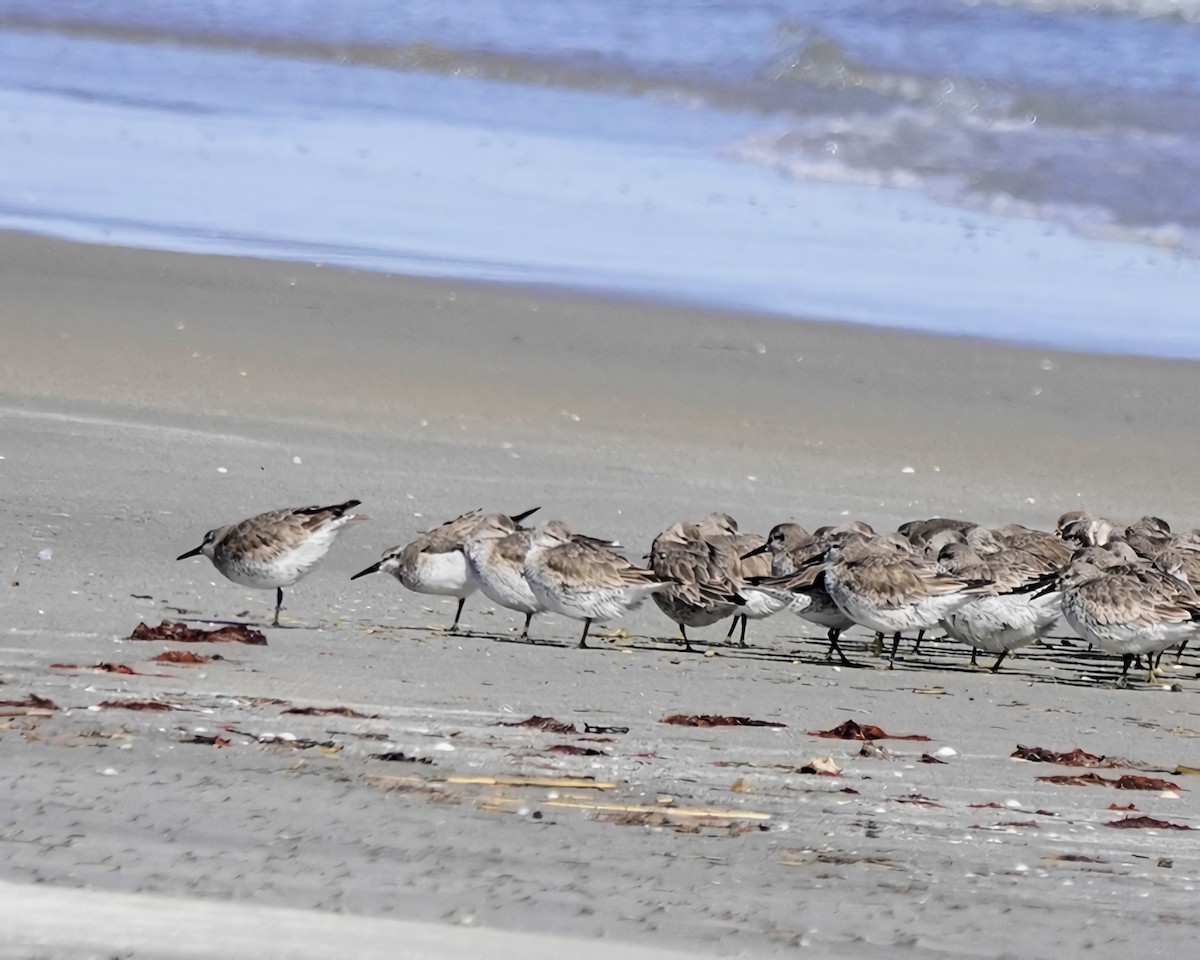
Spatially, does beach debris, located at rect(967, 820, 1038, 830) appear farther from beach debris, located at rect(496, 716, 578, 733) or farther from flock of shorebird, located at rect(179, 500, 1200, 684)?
flock of shorebird, located at rect(179, 500, 1200, 684)

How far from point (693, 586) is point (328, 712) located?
2.95 metres

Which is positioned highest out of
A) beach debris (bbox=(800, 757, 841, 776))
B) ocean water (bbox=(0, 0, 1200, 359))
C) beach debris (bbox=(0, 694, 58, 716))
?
ocean water (bbox=(0, 0, 1200, 359))

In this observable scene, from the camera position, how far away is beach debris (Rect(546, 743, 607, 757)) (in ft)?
21.2

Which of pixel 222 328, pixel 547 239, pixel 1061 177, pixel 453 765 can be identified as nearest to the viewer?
pixel 453 765

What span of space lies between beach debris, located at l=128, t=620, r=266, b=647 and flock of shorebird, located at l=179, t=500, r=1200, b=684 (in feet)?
2.18

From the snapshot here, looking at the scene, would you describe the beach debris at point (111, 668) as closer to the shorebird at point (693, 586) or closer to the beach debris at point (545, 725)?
the beach debris at point (545, 725)

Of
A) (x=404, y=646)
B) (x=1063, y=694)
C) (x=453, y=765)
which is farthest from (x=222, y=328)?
(x=453, y=765)

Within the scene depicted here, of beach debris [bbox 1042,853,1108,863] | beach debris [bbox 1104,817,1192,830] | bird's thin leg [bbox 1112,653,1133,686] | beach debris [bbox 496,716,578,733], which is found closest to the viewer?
beach debris [bbox 1042,853,1108,863]

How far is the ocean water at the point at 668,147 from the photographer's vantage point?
1641 centimetres

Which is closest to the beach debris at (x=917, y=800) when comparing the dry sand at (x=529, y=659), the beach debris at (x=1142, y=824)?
the dry sand at (x=529, y=659)

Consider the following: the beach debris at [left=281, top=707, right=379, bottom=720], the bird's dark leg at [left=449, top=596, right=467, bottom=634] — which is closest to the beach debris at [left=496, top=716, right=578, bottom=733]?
the beach debris at [left=281, top=707, right=379, bottom=720]

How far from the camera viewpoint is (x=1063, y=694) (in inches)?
346

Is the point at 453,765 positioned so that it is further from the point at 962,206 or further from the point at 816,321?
the point at 962,206

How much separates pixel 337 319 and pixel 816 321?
11.0 ft
